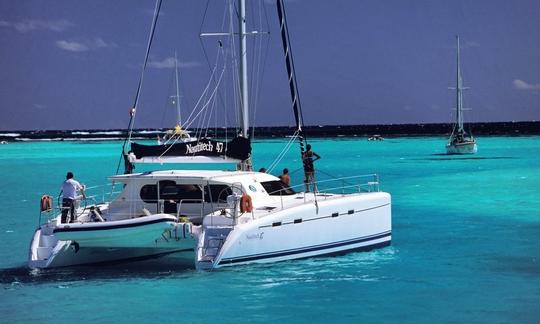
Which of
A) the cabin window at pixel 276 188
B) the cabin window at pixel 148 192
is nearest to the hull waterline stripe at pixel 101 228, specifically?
the cabin window at pixel 148 192

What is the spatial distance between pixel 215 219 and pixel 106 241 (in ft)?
6.92

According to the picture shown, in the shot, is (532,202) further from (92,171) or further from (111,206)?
(92,171)

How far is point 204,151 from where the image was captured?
61.0 feet

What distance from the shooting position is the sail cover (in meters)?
18.5

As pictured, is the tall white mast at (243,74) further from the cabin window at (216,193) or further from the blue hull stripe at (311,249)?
the blue hull stripe at (311,249)

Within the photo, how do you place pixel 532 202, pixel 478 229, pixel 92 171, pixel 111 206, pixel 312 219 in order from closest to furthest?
pixel 312 219, pixel 111 206, pixel 478 229, pixel 532 202, pixel 92 171

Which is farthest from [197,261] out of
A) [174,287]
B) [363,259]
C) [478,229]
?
[478,229]

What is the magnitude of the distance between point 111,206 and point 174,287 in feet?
12.0

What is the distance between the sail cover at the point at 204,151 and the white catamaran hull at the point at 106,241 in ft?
6.42

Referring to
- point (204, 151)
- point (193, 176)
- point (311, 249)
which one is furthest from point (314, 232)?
point (204, 151)

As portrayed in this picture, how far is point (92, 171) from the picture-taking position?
6084 centimetres

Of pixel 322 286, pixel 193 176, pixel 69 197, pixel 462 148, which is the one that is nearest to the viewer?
pixel 322 286

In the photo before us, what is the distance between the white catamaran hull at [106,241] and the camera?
15.9 m

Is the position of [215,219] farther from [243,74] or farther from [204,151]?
[243,74]
